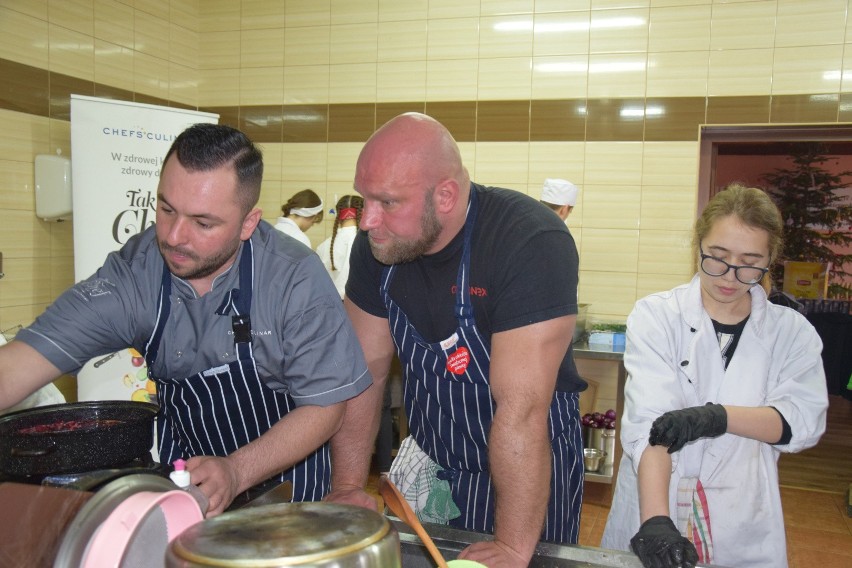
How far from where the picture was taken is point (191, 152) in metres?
1.47

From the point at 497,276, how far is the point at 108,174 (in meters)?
3.09

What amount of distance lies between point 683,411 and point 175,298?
46.3 inches

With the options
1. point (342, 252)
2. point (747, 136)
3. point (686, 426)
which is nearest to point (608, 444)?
point (342, 252)

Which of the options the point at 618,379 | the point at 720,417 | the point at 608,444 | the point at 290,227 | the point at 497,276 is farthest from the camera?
the point at 290,227

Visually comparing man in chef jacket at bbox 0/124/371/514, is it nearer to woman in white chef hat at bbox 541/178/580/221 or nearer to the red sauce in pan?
the red sauce in pan

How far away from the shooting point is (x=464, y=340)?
163 centimetres

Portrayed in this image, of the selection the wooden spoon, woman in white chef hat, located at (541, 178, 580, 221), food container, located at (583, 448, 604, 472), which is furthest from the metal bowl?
the wooden spoon

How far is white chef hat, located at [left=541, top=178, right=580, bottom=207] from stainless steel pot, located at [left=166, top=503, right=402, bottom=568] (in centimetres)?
399

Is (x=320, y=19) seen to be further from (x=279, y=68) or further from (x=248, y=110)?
(x=248, y=110)

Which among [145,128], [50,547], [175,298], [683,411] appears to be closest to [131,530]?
[50,547]

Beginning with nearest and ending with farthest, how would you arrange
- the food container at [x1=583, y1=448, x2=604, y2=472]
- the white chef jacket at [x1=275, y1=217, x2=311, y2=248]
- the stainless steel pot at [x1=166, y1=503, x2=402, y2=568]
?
the stainless steel pot at [x1=166, y1=503, x2=402, y2=568] → the food container at [x1=583, y1=448, x2=604, y2=472] → the white chef jacket at [x1=275, y1=217, x2=311, y2=248]

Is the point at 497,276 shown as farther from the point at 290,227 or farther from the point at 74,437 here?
the point at 290,227

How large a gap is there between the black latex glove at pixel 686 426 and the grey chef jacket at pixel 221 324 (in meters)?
0.67

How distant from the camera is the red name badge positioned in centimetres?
164
